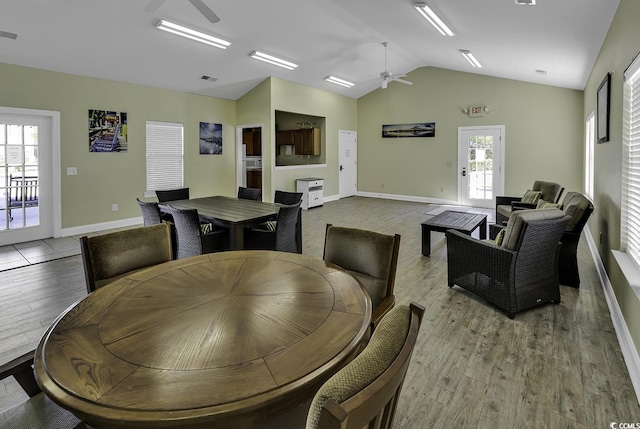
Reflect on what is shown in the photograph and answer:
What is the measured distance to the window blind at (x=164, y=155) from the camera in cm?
712

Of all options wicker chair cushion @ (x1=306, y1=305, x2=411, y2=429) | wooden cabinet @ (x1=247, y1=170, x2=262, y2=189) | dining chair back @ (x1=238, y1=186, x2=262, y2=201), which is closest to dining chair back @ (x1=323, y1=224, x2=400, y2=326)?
wicker chair cushion @ (x1=306, y1=305, x2=411, y2=429)

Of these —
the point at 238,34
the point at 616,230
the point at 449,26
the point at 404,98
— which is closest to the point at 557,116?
the point at 404,98

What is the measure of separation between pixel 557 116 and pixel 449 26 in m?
4.33

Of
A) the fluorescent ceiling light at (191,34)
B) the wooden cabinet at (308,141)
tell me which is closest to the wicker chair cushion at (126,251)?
the fluorescent ceiling light at (191,34)

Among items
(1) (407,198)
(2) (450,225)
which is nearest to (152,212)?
(2) (450,225)

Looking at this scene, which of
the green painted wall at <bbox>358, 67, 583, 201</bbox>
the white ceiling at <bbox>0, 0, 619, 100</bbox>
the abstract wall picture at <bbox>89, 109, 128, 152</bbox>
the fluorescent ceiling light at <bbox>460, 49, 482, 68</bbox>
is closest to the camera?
the white ceiling at <bbox>0, 0, 619, 100</bbox>

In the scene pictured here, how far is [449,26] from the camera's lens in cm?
511

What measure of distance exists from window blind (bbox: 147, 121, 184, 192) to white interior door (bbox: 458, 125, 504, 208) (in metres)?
6.75

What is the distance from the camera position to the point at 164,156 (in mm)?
7328

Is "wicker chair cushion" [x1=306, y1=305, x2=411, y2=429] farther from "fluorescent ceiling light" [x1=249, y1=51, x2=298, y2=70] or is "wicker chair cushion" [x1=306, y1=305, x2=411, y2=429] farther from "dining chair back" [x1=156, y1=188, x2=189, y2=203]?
"fluorescent ceiling light" [x1=249, y1=51, x2=298, y2=70]

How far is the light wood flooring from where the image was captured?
1.86m

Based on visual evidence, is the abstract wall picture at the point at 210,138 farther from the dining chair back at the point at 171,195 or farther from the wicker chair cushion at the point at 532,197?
the wicker chair cushion at the point at 532,197

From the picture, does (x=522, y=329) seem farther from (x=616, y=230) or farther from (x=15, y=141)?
(x=15, y=141)

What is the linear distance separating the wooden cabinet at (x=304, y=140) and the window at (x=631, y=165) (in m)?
7.24
